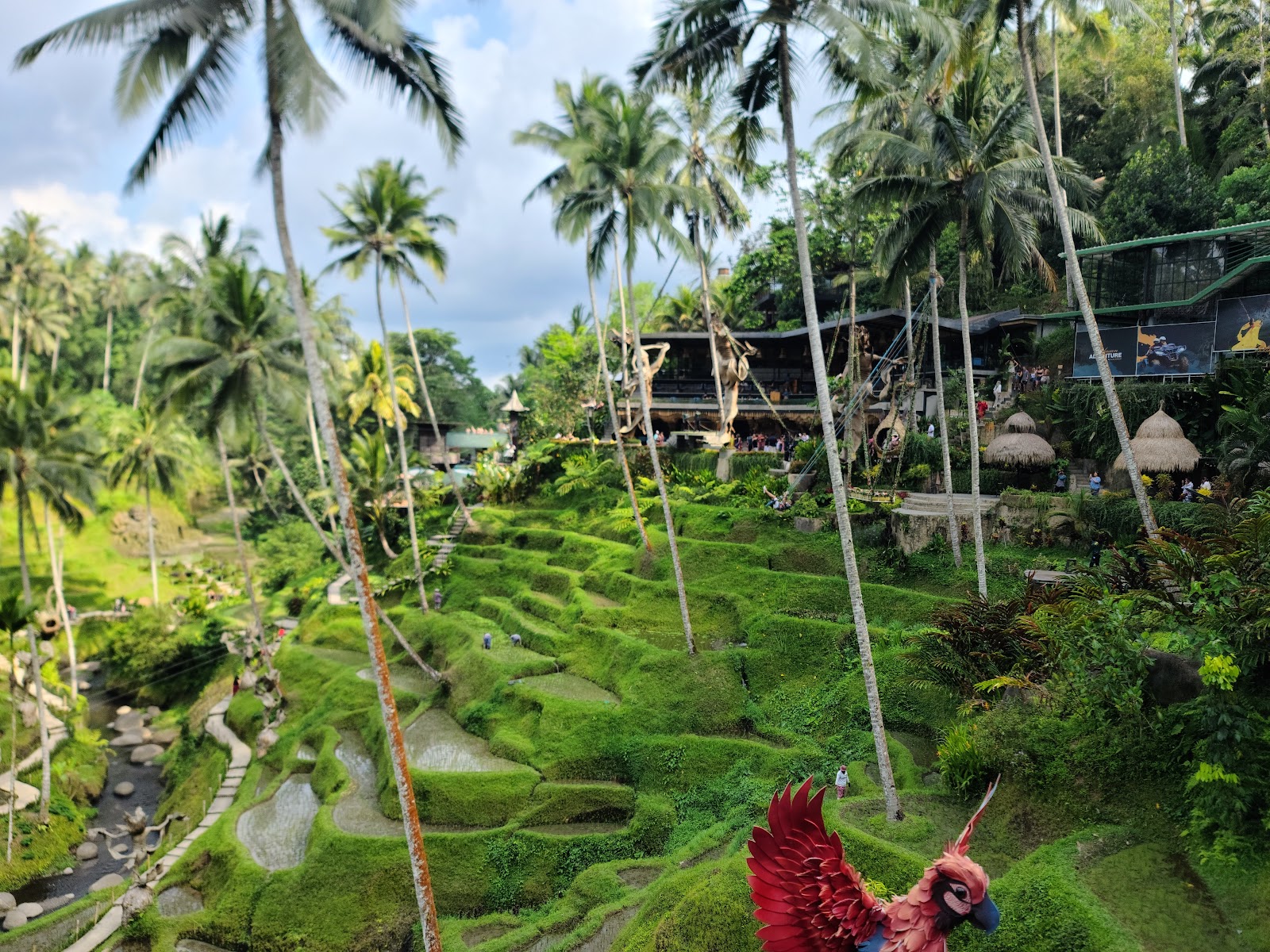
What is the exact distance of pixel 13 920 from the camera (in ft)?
54.4

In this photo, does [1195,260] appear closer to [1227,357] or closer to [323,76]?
[1227,357]

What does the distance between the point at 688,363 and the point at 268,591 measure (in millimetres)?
22596

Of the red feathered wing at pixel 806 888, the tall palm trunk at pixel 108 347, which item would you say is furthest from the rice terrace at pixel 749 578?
the tall palm trunk at pixel 108 347

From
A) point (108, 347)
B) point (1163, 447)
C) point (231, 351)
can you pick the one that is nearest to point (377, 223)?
point (231, 351)

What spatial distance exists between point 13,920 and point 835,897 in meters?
18.2

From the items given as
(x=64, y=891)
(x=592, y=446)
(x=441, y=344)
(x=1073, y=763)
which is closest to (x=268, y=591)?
(x=592, y=446)

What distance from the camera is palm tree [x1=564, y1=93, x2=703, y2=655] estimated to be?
65.1 ft

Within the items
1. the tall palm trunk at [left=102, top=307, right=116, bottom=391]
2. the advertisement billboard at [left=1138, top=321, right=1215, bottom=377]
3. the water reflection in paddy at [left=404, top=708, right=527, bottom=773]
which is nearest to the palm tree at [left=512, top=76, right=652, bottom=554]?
the water reflection in paddy at [left=404, top=708, right=527, bottom=773]

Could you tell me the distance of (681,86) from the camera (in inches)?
526

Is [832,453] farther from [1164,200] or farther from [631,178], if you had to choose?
[1164,200]

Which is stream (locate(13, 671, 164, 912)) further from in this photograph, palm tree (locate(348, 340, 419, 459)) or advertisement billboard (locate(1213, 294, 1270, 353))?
advertisement billboard (locate(1213, 294, 1270, 353))

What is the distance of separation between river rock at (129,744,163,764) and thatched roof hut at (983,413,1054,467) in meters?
26.8

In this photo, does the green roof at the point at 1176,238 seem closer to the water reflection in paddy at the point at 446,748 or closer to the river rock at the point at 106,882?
the water reflection in paddy at the point at 446,748

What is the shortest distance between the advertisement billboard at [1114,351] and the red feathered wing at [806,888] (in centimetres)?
1940
